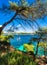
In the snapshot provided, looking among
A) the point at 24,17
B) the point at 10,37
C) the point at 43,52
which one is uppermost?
the point at 24,17

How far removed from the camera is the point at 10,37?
2058 cm

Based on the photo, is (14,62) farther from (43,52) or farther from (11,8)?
(43,52)

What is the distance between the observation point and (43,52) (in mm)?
17719

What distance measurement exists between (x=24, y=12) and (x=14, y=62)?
21.6 feet

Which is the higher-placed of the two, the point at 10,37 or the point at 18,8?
the point at 18,8

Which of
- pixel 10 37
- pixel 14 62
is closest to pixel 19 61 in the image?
pixel 14 62

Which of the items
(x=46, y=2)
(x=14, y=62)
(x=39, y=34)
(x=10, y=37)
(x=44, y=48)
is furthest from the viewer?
(x=10, y=37)

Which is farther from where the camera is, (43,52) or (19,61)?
(43,52)

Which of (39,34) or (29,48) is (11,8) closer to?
(39,34)

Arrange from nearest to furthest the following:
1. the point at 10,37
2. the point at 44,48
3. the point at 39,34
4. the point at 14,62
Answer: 1. the point at 14,62
2. the point at 39,34
3. the point at 44,48
4. the point at 10,37

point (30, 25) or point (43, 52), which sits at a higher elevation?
point (30, 25)

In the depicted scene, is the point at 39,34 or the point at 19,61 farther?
the point at 39,34

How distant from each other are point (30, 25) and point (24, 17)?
0.70 metres

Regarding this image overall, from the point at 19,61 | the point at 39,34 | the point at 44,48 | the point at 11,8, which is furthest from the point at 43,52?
the point at 19,61
